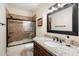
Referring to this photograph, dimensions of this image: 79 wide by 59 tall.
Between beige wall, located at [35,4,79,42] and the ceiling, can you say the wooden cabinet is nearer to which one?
beige wall, located at [35,4,79,42]

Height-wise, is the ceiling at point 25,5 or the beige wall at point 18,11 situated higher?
the ceiling at point 25,5

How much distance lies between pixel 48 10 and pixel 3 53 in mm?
1073

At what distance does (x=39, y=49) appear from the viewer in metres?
1.75

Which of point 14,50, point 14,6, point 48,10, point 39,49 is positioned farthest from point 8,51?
point 48,10

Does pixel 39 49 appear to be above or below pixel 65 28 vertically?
below

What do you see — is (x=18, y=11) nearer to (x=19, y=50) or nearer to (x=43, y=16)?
(x=43, y=16)

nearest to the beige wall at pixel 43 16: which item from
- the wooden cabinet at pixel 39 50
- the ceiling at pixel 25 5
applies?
the ceiling at pixel 25 5

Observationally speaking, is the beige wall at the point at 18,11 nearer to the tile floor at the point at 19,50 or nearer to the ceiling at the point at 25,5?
the ceiling at the point at 25,5

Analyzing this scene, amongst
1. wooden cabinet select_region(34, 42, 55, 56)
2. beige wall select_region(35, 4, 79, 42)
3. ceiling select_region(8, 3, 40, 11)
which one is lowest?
wooden cabinet select_region(34, 42, 55, 56)

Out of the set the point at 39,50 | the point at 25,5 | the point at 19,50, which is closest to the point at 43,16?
the point at 25,5

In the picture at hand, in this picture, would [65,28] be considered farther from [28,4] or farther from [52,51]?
[28,4]

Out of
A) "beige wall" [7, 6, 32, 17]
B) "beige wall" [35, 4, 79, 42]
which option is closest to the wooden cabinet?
"beige wall" [35, 4, 79, 42]

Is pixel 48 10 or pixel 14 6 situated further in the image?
pixel 48 10

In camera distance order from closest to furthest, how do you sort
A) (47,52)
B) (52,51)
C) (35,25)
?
(52,51) → (47,52) → (35,25)
